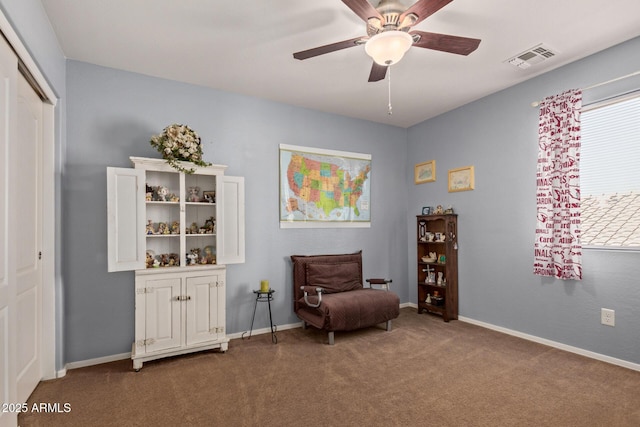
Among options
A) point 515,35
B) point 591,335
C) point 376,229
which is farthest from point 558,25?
point 376,229

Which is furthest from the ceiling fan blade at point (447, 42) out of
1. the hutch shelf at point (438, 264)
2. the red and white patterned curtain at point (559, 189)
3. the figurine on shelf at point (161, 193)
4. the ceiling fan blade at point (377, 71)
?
the figurine on shelf at point (161, 193)

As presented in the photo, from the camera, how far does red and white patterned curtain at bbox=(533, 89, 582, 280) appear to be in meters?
3.06

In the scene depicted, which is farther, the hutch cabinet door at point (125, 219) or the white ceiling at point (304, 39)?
the hutch cabinet door at point (125, 219)

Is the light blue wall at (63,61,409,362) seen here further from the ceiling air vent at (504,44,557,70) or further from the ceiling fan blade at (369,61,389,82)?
the ceiling air vent at (504,44,557,70)

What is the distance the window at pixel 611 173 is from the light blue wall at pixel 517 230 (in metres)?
0.15

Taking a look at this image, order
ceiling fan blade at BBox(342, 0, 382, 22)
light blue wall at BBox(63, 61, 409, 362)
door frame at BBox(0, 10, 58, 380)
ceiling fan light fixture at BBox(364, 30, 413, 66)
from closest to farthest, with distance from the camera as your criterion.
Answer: ceiling fan blade at BBox(342, 0, 382, 22)
ceiling fan light fixture at BBox(364, 30, 413, 66)
door frame at BBox(0, 10, 58, 380)
light blue wall at BBox(63, 61, 409, 362)

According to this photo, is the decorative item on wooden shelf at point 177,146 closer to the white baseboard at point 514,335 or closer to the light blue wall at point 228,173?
the light blue wall at point 228,173

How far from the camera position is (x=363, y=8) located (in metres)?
1.89

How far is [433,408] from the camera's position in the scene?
2.21m

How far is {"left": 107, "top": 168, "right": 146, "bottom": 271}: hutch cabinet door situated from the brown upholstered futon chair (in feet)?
5.68

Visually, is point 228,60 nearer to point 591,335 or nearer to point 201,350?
point 201,350

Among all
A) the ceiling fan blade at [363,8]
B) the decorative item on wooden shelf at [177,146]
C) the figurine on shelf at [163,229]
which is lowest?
the figurine on shelf at [163,229]

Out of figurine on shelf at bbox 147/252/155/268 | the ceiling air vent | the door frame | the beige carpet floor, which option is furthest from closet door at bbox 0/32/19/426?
the ceiling air vent

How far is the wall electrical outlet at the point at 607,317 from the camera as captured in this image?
9.39 ft
